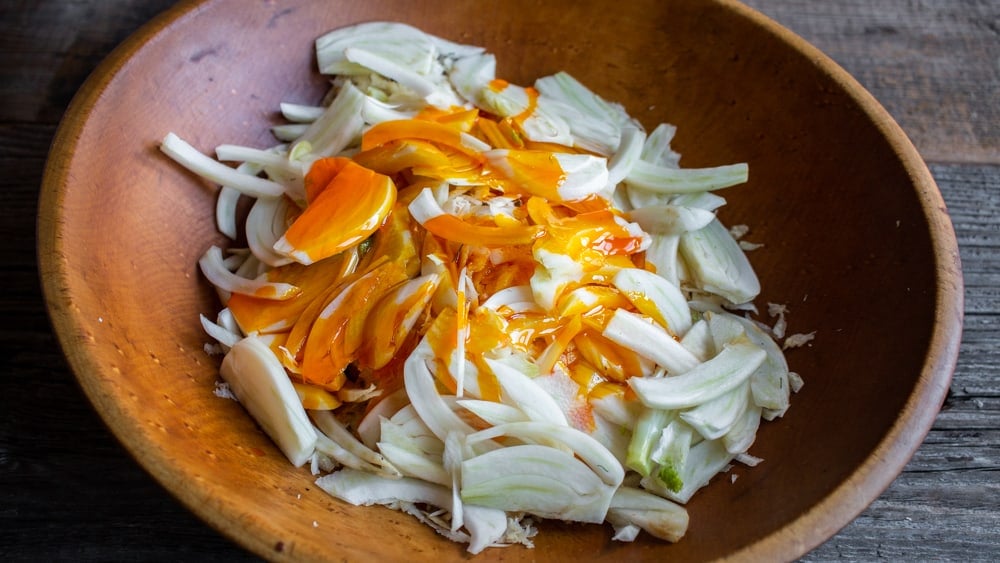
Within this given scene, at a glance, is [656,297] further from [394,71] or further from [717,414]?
[394,71]

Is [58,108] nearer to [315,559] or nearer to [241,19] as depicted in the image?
[241,19]

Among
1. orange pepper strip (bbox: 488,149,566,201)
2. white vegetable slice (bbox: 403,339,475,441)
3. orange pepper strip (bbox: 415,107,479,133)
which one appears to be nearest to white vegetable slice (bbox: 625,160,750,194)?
orange pepper strip (bbox: 488,149,566,201)

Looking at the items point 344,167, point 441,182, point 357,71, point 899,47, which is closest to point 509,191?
point 441,182

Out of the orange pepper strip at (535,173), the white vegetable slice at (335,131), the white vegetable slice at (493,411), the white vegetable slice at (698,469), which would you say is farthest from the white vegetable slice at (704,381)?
the white vegetable slice at (335,131)

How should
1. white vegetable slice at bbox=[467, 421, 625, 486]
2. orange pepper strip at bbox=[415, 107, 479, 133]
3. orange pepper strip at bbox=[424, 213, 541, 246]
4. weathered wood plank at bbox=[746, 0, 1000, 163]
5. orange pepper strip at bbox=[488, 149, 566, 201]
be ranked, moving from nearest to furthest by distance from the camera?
1. white vegetable slice at bbox=[467, 421, 625, 486]
2. orange pepper strip at bbox=[424, 213, 541, 246]
3. orange pepper strip at bbox=[488, 149, 566, 201]
4. orange pepper strip at bbox=[415, 107, 479, 133]
5. weathered wood plank at bbox=[746, 0, 1000, 163]

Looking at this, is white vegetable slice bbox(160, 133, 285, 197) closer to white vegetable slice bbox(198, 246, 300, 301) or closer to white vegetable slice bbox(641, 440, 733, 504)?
white vegetable slice bbox(198, 246, 300, 301)

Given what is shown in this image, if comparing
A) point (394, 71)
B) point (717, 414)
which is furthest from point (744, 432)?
point (394, 71)
